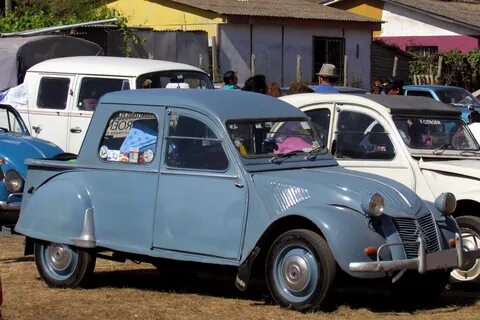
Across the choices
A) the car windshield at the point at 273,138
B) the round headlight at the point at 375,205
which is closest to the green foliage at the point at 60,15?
the car windshield at the point at 273,138

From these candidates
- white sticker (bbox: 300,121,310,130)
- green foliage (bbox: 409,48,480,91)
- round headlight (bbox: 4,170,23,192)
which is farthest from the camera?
green foliage (bbox: 409,48,480,91)

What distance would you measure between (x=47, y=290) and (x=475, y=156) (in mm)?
4326

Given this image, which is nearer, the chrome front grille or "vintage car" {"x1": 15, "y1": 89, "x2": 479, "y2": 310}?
"vintage car" {"x1": 15, "y1": 89, "x2": 479, "y2": 310}

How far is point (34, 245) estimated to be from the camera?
9.02 meters

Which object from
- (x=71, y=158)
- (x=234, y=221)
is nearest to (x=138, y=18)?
(x=71, y=158)

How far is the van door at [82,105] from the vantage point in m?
13.9

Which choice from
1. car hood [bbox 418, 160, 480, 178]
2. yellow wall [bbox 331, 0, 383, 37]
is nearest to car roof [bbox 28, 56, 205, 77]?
car hood [bbox 418, 160, 480, 178]

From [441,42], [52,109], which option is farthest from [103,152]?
[441,42]

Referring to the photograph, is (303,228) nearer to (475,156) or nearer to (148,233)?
(148,233)

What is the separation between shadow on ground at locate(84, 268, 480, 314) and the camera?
8.24 meters

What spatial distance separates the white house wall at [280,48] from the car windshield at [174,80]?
13207 mm

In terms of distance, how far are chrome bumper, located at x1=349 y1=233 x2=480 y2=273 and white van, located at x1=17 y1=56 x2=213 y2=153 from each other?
6431 millimetres

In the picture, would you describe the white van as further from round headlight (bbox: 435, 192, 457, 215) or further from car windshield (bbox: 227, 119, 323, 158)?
round headlight (bbox: 435, 192, 457, 215)

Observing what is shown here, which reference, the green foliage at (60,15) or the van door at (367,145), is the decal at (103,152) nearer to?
the van door at (367,145)
